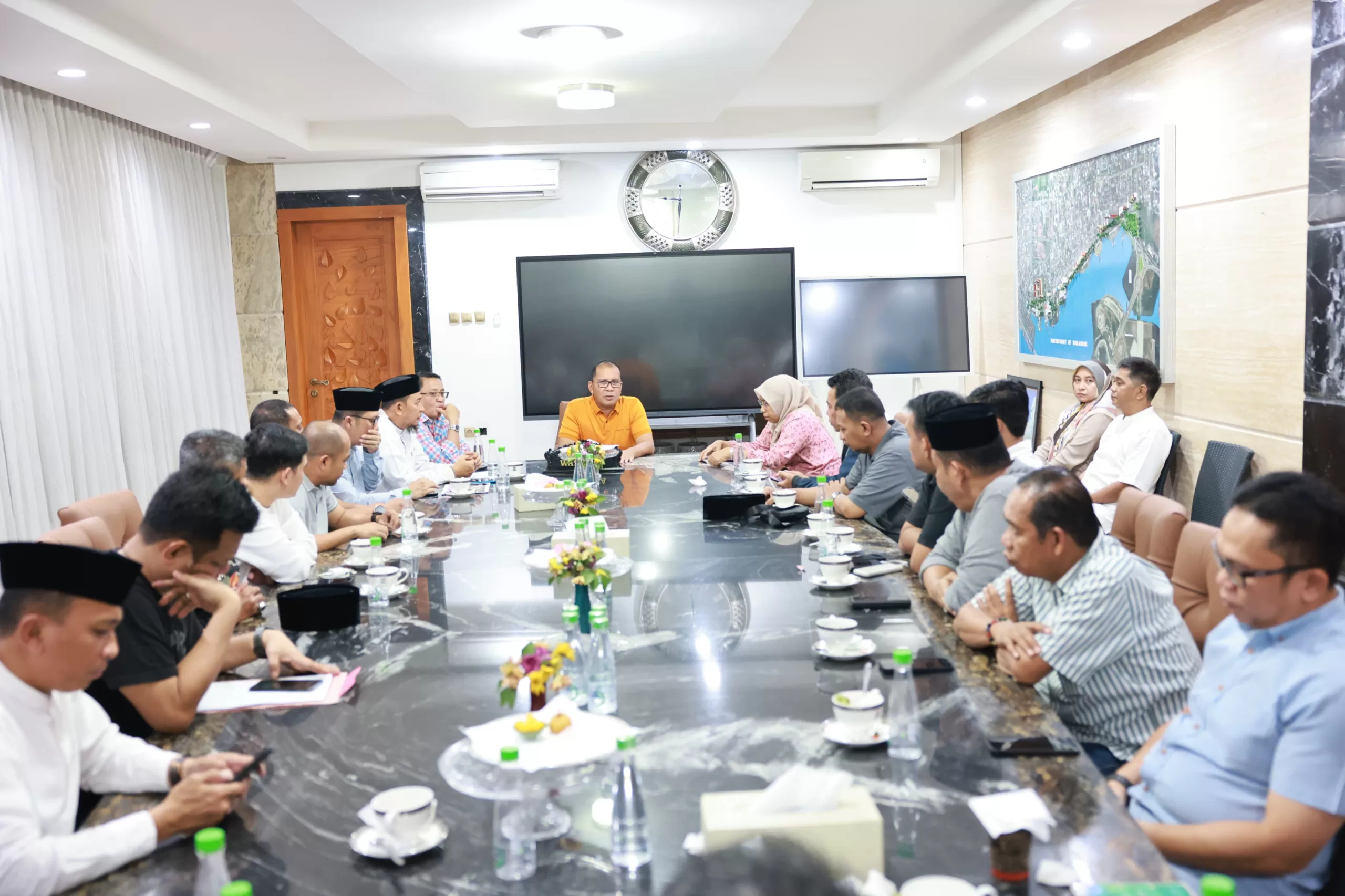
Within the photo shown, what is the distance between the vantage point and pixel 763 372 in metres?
8.01


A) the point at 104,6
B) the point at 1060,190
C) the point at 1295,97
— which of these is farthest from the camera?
the point at 1060,190

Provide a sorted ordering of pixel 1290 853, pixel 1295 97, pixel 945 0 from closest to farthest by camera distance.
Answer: pixel 1290 853
pixel 1295 97
pixel 945 0

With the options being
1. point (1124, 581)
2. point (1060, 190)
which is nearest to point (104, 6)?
point (1124, 581)

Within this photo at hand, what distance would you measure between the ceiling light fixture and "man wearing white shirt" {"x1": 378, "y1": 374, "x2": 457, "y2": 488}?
171 cm

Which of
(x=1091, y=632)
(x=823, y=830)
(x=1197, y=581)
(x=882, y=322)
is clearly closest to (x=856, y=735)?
(x=823, y=830)

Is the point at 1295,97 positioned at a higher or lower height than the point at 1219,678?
higher

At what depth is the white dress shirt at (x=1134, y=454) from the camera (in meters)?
4.83

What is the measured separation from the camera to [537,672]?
75.5 inches

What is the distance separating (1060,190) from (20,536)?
5.68m

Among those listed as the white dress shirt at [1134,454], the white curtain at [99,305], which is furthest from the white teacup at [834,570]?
the white curtain at [99,305]

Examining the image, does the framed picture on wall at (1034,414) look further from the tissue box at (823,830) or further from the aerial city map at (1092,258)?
the tissue box at (823,830)

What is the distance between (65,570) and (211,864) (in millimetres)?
536

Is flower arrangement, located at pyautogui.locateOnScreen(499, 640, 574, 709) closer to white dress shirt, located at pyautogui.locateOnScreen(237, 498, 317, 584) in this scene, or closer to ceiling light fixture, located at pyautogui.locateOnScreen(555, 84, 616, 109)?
white dress shirt, located at pyautogui.locateOnScreen(237, 498, 317, 584)

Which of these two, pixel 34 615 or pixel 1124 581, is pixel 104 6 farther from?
pixel 1124 581
